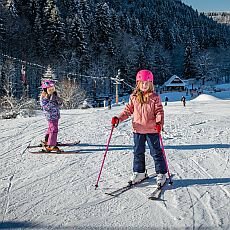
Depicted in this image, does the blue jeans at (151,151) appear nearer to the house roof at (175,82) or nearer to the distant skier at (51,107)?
the distant skier at (51,107)

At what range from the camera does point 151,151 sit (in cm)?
419

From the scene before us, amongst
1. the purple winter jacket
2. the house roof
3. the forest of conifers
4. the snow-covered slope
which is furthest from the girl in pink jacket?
the house roof

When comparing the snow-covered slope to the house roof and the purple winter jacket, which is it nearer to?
the purple winter jacket

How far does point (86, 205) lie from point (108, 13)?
64.4m

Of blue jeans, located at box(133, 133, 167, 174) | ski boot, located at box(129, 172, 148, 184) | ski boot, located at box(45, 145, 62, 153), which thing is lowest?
ski boot, located at box(129, 172, 148, 184)

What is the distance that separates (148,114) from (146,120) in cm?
8

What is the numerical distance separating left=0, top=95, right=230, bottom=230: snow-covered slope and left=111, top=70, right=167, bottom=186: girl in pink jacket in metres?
0.28

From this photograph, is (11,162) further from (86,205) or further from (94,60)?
(94,60)

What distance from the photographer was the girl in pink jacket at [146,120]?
407 centimetres

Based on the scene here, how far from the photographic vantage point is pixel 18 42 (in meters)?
50.1

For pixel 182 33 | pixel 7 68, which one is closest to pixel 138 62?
pixel 7 68

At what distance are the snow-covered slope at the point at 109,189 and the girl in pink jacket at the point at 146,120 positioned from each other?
278 mm

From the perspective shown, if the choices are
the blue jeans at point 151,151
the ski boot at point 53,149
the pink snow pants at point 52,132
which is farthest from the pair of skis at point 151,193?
the pink snow pants at point 52,132

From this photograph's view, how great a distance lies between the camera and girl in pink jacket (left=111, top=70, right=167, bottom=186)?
4.07 metres
